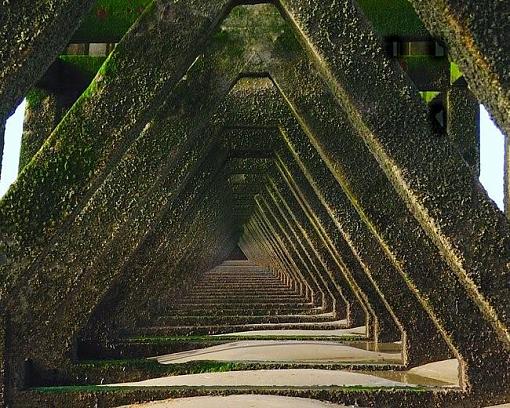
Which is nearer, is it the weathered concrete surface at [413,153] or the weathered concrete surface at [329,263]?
the weathered concrete surface at [413,153]

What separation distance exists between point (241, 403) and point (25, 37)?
263 cm

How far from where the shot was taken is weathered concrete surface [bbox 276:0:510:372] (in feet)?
9.75

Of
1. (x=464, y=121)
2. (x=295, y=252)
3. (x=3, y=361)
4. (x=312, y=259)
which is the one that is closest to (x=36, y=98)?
(x=3, y=361)

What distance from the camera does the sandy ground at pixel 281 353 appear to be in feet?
20.9

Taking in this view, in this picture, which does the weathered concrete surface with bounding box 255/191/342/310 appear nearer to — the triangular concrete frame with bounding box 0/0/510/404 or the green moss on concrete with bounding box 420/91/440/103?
the green moss on concrete with bounding box 420/91/440/103

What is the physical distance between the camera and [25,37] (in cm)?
241

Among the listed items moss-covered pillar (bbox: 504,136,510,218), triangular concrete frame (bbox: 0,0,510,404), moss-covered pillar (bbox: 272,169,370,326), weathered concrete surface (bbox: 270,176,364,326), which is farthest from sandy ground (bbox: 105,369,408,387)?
weathered concrete surface (bbox: 270,176,364,326)

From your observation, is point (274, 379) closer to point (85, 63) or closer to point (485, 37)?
point (85, 63)

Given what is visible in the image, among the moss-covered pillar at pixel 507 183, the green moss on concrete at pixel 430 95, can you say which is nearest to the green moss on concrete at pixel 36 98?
the green moss on concrete at pixel 430 95

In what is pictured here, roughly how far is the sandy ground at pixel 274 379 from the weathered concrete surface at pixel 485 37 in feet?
10.0

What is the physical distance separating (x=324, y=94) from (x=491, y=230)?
2312mm

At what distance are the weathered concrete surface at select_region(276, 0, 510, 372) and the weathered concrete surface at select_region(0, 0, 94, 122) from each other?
1.07m

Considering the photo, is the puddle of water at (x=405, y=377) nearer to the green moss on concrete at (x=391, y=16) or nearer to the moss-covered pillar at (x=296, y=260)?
the green moss on concrete at (x=391, y=16)

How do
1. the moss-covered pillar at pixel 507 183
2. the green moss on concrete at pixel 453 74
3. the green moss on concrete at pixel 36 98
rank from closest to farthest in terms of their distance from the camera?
1. the moss-covered pillar at pixel 507 183
2. the green moss on concrete at pixel 453 74
3. the green moss on concrete at pixel 36 98
